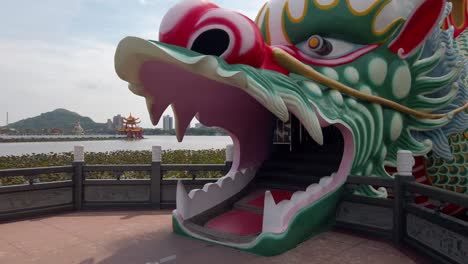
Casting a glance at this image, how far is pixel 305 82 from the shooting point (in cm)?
502

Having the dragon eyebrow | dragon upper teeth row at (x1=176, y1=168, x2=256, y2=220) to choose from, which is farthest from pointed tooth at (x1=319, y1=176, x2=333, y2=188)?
dragon upper teeth row at (x1=176, y1=168, x2=256, y2=220)

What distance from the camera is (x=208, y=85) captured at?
5.39 m

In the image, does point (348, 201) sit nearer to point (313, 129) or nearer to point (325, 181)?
point (325, 181)

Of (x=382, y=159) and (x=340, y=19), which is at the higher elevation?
(x=340, y=19)

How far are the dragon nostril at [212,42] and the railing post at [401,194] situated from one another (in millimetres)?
2842

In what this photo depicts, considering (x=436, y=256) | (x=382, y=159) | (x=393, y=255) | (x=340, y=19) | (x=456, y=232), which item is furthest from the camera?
(x=382, y=159)

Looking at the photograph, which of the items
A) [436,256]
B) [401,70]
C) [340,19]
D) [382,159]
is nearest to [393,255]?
[436,256]

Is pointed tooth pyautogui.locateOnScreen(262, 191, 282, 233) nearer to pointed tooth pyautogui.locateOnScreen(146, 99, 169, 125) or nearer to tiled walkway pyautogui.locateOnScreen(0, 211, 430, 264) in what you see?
tiled walkway pyautogui.locateOnScreen(0, 211, 430, 264)

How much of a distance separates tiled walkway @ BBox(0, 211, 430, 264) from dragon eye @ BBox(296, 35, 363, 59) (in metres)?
2.75

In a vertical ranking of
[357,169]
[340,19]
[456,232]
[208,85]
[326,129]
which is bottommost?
[456,232]

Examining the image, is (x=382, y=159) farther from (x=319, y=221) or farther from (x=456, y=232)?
(x=456, y=232)

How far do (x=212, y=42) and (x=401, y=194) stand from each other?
3.31 meters

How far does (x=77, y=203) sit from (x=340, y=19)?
236 inches

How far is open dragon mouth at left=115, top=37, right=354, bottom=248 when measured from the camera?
4105mm
